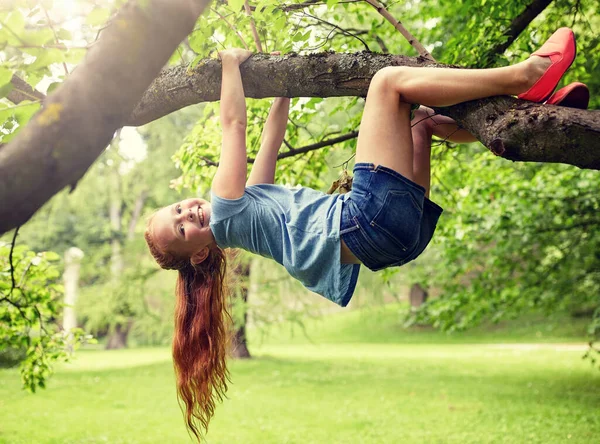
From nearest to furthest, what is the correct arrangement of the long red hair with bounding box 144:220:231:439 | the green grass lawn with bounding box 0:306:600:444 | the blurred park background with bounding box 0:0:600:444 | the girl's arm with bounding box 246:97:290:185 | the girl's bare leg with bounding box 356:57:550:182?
the girl's bare leg with bounding box 356:57:550:182, the girl's arm with bounding box 246:97:290:185, the long red hair with bounding box 144:220:231:439, the blurred park background with bounding box 0:0:600:444, the green grass lawn with bounding box 0:306:600:444

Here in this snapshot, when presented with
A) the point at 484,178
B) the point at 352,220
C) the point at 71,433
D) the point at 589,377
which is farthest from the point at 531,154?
the point at 589,377

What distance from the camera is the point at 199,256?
11.1 ft

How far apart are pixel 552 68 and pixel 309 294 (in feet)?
45.8

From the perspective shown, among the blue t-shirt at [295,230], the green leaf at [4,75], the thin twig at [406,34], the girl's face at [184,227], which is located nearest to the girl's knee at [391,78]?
the thin twig at [406,34]

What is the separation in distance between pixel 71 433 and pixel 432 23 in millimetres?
7346

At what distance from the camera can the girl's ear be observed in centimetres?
334

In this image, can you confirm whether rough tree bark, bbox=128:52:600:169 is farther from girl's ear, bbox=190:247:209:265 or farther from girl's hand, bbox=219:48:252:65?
girl's ear, bbox=190:247:209:265

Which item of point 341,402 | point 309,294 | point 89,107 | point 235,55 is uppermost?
point 235,55

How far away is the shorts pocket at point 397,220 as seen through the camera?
2449mm

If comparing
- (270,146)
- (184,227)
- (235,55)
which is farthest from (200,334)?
(235,55)

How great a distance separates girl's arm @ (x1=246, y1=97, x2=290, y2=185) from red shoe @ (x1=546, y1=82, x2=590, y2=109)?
1443 mm

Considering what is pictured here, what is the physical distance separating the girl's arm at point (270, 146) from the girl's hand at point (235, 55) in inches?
19.9

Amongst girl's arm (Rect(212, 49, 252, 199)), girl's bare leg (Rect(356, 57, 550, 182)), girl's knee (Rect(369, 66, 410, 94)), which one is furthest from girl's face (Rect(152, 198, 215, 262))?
girl's knee (Rect(369, 66, 410, 94))

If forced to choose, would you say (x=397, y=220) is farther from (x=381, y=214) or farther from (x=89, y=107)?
(x=89, y=107)
